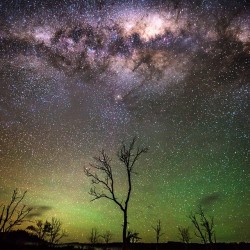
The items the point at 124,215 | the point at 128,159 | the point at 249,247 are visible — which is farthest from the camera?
the point at 249,247

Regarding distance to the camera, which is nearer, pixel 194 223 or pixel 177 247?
pixel 194 223

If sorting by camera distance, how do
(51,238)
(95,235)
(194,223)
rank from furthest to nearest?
(95,235) < (51,238) < (194,223)

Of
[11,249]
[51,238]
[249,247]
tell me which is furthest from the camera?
[51,238]

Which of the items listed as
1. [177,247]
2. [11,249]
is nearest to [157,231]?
[177,247]

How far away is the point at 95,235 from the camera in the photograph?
79562 mm

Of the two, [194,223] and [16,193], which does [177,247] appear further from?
[16,193]

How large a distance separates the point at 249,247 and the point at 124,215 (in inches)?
1982

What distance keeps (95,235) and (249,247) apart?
142ft

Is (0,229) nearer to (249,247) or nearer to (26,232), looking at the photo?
(26,232)

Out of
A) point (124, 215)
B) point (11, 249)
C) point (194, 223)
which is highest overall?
point (194, 223)

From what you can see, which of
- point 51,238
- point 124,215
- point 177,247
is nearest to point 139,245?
Result: point 177,247

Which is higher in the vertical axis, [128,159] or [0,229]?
[128,159]

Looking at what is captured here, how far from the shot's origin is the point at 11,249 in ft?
95.7

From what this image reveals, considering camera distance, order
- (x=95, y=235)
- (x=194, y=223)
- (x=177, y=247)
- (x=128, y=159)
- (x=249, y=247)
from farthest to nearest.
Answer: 1. (x=95, y=235)
2. (x=177, y=247)
3. (x=249, y=247)
4. (x=194, y=223)
5. (x=128, y=159)
